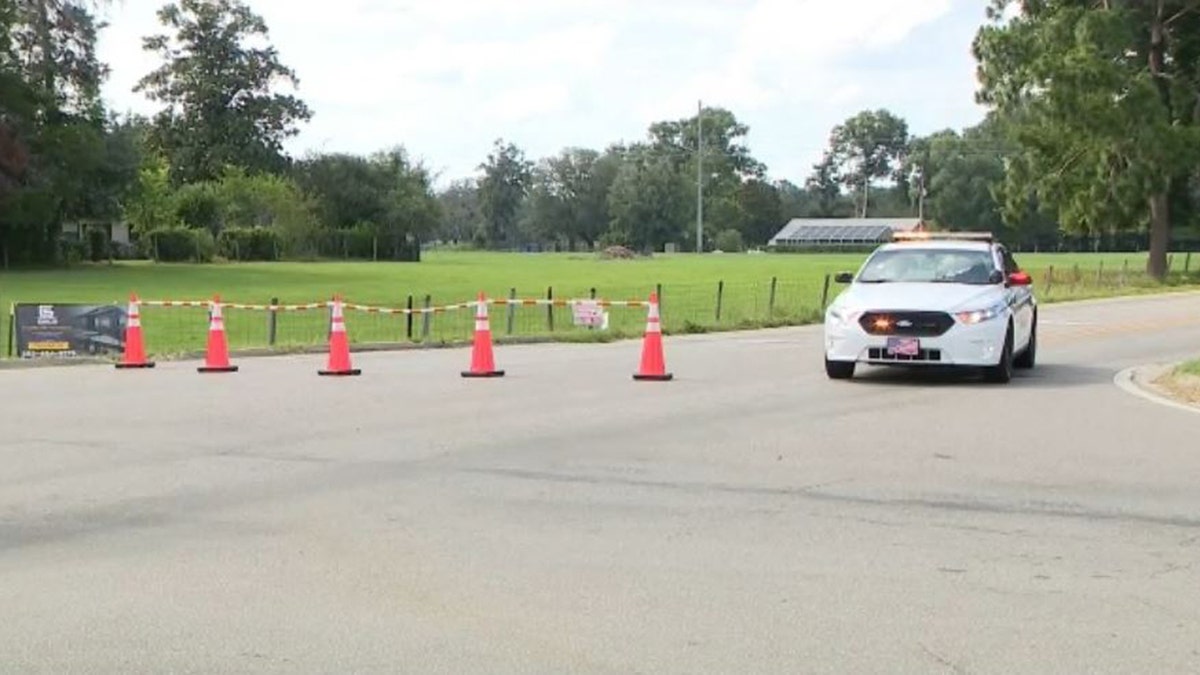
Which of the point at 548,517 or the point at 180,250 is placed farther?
the point at 180,250

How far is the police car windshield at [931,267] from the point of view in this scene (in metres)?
16.6

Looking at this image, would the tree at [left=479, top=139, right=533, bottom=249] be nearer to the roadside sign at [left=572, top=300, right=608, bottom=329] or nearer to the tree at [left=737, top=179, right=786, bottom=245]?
the tree at [left=737, top=179, right=786, bottom=245]

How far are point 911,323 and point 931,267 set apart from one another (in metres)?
1.63

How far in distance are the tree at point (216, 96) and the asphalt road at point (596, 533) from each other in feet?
321

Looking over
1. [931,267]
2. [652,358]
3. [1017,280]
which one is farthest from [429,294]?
[1017,280]

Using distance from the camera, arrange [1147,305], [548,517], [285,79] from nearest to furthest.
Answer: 1. [548,517]
2. [1147,305]
3. [285,79]

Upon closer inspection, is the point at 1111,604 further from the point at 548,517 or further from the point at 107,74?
the point at 107,74

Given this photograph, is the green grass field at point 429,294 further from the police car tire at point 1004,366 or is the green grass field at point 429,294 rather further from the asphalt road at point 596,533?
the asphalt road at point 596,533

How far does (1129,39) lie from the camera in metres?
52.3

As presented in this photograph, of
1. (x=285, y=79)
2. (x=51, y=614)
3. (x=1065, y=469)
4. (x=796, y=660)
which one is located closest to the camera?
(x=796, y=660)

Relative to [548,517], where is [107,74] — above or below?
above

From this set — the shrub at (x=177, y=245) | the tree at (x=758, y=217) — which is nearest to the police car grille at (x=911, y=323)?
the shrub at (x=177, y=245)

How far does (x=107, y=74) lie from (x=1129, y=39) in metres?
45.5

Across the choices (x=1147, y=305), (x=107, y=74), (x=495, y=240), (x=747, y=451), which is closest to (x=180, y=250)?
(x=107, y=74)
